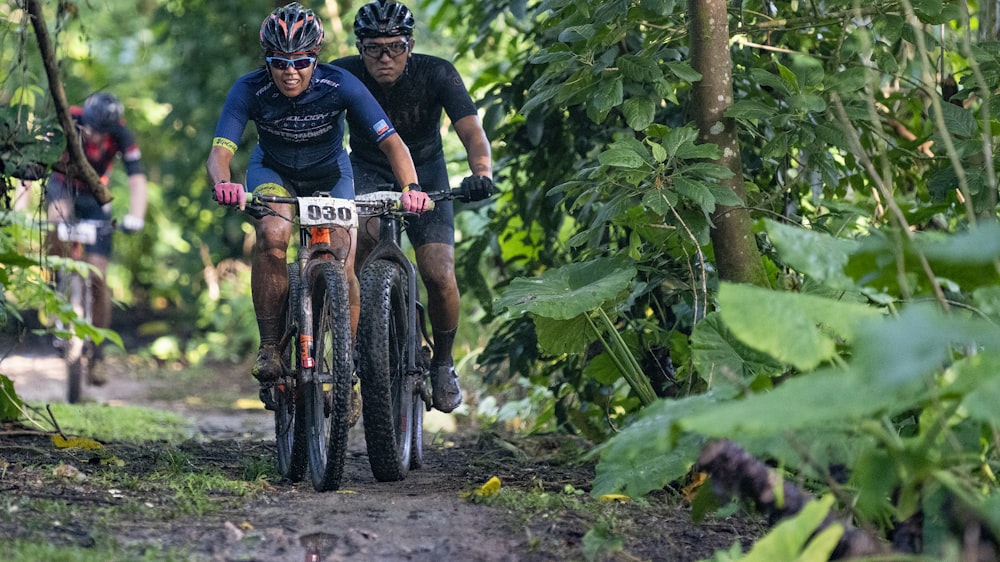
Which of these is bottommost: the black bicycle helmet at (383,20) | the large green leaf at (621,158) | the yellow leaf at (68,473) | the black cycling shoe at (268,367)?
the yellow leaf at (68,473)

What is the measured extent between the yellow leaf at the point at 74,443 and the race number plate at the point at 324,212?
156 centimetres

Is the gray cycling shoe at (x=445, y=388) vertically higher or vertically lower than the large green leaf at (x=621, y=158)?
lower

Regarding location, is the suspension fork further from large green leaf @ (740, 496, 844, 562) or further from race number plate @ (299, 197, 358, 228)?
large green leaf @ (740, 496, 844, 562)

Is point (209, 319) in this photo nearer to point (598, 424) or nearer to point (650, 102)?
point (598, 424)

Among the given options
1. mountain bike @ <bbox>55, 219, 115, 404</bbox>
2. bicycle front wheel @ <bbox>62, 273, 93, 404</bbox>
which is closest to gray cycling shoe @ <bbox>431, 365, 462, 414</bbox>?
mountain bike @ <bbox>55, 219, 115, 404</bbox>

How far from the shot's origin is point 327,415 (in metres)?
4.26

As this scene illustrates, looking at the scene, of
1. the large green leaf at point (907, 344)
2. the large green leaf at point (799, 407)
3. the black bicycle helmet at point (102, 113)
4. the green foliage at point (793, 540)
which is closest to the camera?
the large green leaf at point (907, 344)

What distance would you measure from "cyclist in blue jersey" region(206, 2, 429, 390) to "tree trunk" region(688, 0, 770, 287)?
3.52 ft

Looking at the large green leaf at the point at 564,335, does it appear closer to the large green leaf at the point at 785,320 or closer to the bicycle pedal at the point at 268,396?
the bicycle pedal at the point at 268,396

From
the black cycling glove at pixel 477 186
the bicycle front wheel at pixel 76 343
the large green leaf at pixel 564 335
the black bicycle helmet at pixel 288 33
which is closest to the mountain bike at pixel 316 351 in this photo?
the black cycling glove at pixel 477 186

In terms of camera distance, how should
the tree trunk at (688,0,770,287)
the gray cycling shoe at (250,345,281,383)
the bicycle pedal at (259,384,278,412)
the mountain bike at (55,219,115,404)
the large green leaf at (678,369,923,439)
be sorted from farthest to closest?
the mountain bike at (55,219,115,404), the bicycle pedal at (259,384,278,412), the gray cycling shoe at (250,345,281,383), the tree trunk at (688,0,770,287), the large green leaf at (678,369,923,439)

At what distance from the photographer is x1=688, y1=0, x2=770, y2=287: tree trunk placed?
403 cm

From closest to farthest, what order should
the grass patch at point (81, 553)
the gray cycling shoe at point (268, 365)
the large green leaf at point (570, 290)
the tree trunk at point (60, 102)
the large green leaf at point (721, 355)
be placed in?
1. the grass patch at point (81, 553)
2. the large green leaf at point (721, 355)
3. the large green leaf at point (570, 290)
4. the gray cycling shoe at point (268, 365)
5. the tree trunk at point (60, 102)

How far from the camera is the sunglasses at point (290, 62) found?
14.4ft
